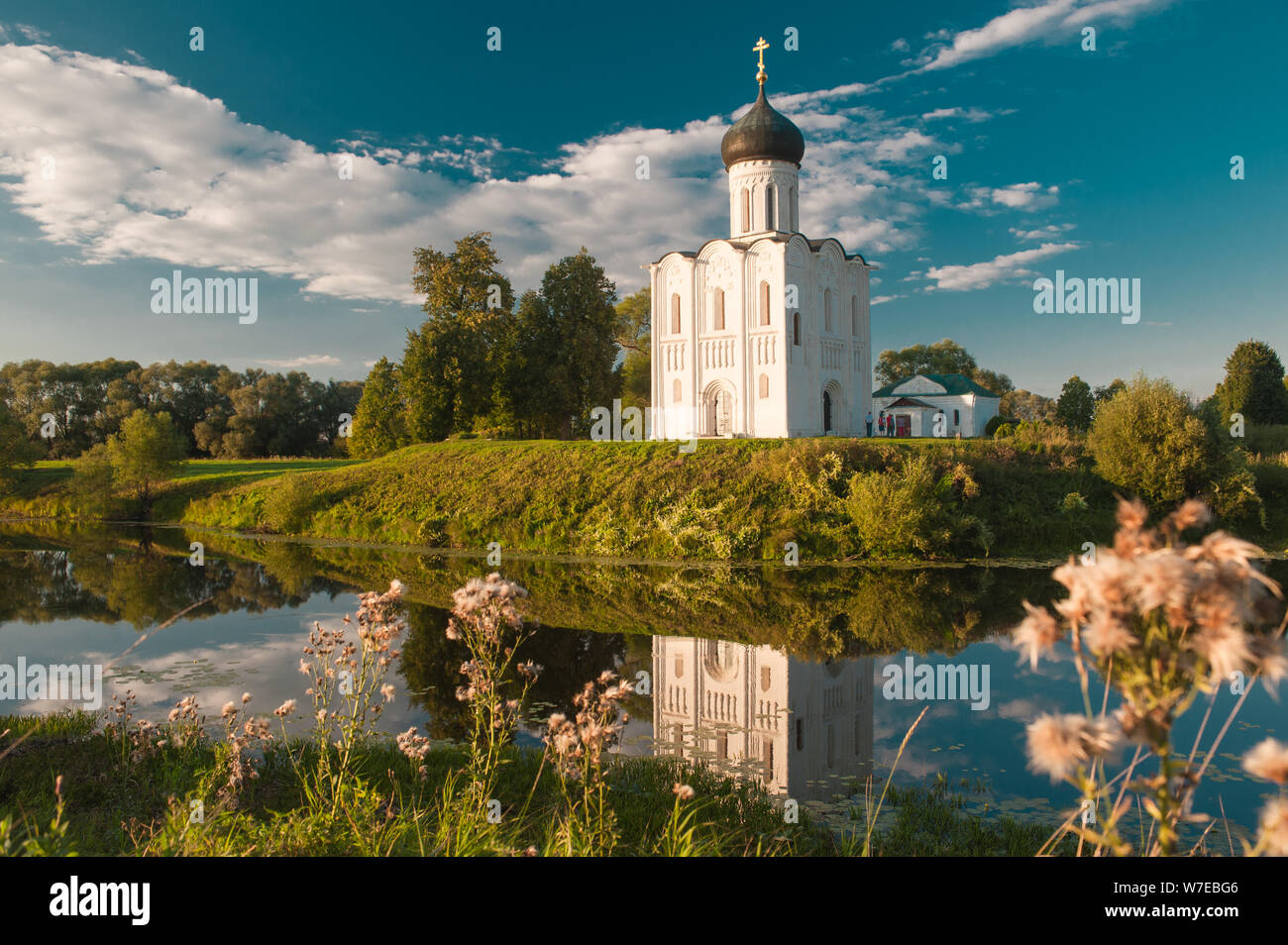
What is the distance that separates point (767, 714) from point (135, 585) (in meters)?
16.3

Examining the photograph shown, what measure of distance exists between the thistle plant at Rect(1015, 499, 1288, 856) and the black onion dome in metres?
37.4

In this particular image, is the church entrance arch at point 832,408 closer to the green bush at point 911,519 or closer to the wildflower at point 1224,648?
the green bush at point 911,519

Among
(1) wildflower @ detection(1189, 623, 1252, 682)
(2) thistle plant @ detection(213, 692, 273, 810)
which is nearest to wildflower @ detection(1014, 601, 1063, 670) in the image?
(1) wildflower @ detection(1189, 623, 1252, 682)

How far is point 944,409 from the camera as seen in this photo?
4653 centimetres

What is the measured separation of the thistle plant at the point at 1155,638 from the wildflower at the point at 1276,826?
0.58 ft

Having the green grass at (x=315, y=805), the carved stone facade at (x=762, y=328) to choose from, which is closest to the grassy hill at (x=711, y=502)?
the carved stone facade at (x=762, y=328)

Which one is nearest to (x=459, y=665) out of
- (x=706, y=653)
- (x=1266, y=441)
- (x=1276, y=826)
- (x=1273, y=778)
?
(x=706, y=653)

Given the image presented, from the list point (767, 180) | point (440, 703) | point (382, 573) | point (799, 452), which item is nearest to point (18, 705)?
point (440, 703)

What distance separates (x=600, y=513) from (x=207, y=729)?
16848 mm

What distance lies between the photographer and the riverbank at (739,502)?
21688mm

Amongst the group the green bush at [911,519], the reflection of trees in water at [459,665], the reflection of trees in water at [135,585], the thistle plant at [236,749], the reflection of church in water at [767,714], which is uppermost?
the green bush at [911,519]

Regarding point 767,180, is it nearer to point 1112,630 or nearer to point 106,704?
point 106,704

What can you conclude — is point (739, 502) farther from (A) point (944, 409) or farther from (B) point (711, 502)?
(A) point (944, 409)
